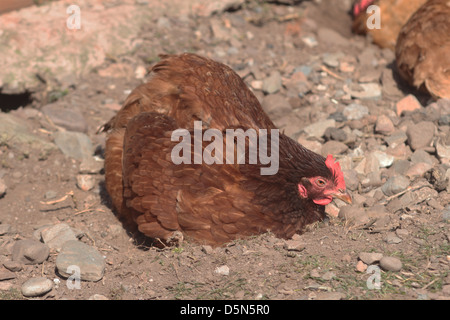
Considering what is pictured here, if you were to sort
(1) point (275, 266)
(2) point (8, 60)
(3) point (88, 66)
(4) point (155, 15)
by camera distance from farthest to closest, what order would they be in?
(4) point (155, 15), (3) point (88, 66), (2) point (8, 60), (1) point (275, 266)

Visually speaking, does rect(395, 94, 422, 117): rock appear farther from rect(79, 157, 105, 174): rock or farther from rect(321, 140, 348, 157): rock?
rect(79, 157, 105, 174): rock

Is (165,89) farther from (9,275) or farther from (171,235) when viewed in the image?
(9,275)

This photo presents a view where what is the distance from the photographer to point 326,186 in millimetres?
3613

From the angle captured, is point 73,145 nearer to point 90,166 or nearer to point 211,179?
point 90,166

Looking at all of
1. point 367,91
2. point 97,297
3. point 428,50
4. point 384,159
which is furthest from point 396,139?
point 97,297

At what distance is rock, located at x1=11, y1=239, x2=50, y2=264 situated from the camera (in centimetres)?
361

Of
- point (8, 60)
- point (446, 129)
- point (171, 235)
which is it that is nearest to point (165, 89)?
point (171, 235)

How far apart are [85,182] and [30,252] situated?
117 cm

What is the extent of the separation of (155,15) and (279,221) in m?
3.53

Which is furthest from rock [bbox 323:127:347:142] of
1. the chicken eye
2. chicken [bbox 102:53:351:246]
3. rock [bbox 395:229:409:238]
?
rock [bbox 395:229:409:238]

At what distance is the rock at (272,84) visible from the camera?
17.6 feet

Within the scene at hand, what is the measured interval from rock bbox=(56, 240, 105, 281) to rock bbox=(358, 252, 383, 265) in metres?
1.63

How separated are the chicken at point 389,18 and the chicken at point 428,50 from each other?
0.78 m
